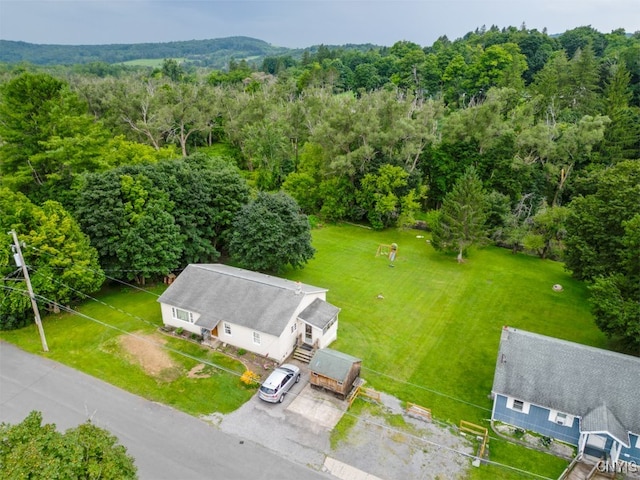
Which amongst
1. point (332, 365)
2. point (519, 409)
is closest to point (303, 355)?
point (332, 365)

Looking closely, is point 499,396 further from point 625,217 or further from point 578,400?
point 625,217

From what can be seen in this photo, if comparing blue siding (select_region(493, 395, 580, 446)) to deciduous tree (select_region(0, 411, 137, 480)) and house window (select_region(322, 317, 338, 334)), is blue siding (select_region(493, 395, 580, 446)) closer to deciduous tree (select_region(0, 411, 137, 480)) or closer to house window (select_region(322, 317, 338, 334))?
house window (select_region(322, 317, 338, 334))

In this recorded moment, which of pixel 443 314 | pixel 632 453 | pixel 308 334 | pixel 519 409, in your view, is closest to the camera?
pixel 632 453

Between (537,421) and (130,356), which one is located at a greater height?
(537,421)

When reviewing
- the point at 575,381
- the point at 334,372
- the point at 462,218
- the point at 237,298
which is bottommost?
the point at 334,372

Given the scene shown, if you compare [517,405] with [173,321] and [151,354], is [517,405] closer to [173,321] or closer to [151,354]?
[151,354]

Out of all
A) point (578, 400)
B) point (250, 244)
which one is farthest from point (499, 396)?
point (250, 244)
